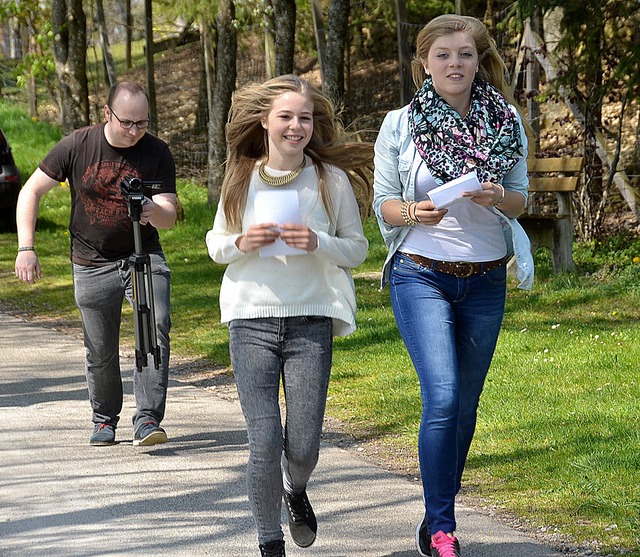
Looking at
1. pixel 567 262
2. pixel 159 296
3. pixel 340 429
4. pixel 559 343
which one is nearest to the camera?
pixel 159 296

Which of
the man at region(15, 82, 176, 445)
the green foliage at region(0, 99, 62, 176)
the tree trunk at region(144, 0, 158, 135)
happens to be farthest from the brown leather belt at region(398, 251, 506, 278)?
the tree trunk at region(144, 0, 158, 135)

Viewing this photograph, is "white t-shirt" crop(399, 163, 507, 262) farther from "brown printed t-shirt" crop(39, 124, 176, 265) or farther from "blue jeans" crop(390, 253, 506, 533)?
"brown printed t-shirt" crop(39, 124, 176, 265)

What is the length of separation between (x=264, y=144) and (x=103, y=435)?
99.2 inches

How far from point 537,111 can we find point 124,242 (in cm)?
907

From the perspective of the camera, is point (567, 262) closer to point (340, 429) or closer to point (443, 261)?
point (340, 429)

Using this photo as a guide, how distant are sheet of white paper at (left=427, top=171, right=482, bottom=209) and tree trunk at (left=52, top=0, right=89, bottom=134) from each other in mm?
16745

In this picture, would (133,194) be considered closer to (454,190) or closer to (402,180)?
(402,180)

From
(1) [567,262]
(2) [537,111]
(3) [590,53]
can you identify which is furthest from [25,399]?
(2) [537,111]

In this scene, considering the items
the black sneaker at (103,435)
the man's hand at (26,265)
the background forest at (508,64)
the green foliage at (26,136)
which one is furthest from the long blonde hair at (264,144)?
the green foliage at (26,136)

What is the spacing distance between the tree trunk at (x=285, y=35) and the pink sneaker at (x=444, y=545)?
42.4ft

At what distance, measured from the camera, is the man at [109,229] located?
19.2 feet

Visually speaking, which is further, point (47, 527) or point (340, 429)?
point (340, 429)

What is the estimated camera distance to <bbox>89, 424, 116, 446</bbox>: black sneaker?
6.22 meters

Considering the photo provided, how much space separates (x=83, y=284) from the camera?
615 cm
